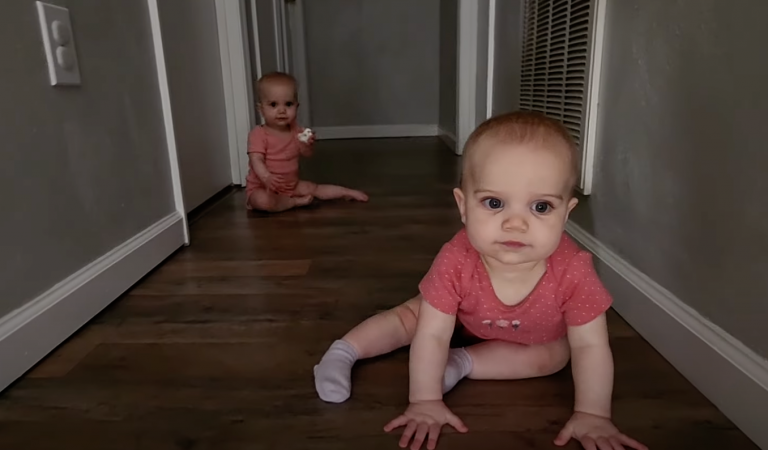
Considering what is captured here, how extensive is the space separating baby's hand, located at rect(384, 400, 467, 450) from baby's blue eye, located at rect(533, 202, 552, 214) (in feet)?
0.86

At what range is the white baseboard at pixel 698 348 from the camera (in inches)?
26.3

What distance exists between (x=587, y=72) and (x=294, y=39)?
10.3 feet

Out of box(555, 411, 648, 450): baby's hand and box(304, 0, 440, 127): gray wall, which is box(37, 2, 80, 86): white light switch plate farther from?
box(304, 0, 440, 127): gray wall

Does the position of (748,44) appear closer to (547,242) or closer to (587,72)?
(547,242)

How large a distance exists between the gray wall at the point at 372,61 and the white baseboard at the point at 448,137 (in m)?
0.33

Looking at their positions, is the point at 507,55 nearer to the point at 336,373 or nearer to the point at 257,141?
the point at 257,141

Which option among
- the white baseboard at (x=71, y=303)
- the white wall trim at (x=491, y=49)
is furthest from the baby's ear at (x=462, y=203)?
the white wall trim at (x=491, y=49)

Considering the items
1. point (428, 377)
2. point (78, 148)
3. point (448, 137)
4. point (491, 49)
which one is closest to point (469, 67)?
point (491, 49)

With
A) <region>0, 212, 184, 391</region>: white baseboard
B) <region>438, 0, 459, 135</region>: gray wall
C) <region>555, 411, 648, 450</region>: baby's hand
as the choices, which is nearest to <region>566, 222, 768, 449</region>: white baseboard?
<region>555, 411, 648, 450</region>: baby's hand

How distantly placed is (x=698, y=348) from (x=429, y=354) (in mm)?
359

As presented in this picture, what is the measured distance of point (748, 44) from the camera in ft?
2.17

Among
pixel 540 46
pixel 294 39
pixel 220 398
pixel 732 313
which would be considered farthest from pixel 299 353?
pixel 294 39

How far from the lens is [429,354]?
2.39 feet

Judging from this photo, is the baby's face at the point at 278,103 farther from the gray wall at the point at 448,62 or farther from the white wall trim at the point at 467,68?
the gray wall at the point at 448,62
